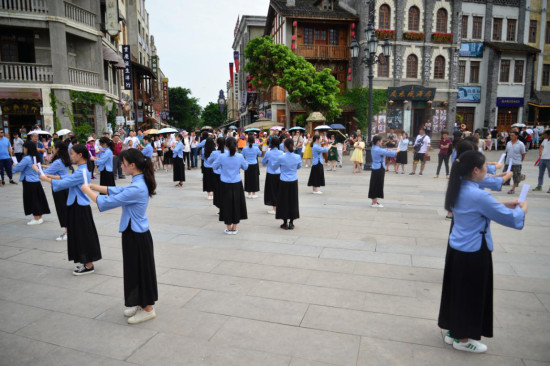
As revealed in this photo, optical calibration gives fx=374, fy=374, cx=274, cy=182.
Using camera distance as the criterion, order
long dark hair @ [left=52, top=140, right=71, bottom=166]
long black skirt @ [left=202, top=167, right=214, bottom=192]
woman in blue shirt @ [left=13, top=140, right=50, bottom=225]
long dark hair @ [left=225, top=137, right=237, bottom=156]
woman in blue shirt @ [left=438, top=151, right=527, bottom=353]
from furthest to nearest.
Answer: long black skirt @ [left=202, top=167, right=214, bottom=192] < woman in blue shirt @ [left=13, top=140, right=50, bottom=225] < long dark hair @ [left=225, top=137, right=237, bottom=156] < long dark hair @ [left=52, top=140, right=71, bottom=166] < woman in blue shirt @ [left=438, top=151, right=527, bottom=353]

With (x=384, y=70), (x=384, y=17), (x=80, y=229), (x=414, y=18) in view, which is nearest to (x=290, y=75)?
(x=384, y=70)

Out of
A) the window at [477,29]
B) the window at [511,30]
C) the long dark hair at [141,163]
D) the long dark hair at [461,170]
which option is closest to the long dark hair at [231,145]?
the long dark hair at [141,163]

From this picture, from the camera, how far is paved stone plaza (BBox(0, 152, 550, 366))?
3.43 meters

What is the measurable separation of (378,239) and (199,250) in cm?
322

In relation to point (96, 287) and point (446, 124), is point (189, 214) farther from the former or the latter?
point (446, 124)

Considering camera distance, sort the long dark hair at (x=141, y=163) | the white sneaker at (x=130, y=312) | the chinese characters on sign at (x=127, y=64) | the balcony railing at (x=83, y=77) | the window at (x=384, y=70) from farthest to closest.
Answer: the window at (x=384, y=70) < the chinese characters on sign at (x=127, y=64) < the balcony railing at (x=83, y=77) < the white sneaker at (x=130, y=312) < the long dark hair at (x=141, y=163)

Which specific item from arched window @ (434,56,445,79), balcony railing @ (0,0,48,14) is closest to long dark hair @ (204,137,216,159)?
balcony railing @ (0,0,48,14)

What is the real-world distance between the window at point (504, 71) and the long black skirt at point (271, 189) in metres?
31.8

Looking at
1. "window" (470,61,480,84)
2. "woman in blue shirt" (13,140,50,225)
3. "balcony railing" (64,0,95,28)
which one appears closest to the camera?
"woman in blue shirt" (13,140,50,225)

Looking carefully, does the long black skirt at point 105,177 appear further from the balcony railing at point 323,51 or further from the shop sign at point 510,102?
the shop sign at point 510,102

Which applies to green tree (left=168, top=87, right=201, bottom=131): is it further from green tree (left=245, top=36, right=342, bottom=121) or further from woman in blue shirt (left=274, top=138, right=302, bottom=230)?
woman in blue shirt (left=274, top=138, right=302, bottom=230)

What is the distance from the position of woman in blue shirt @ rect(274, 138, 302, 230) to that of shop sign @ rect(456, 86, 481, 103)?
99.1 ft

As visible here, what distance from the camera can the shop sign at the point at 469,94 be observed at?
32.7 metres

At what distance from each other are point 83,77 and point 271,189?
57.5 ft
